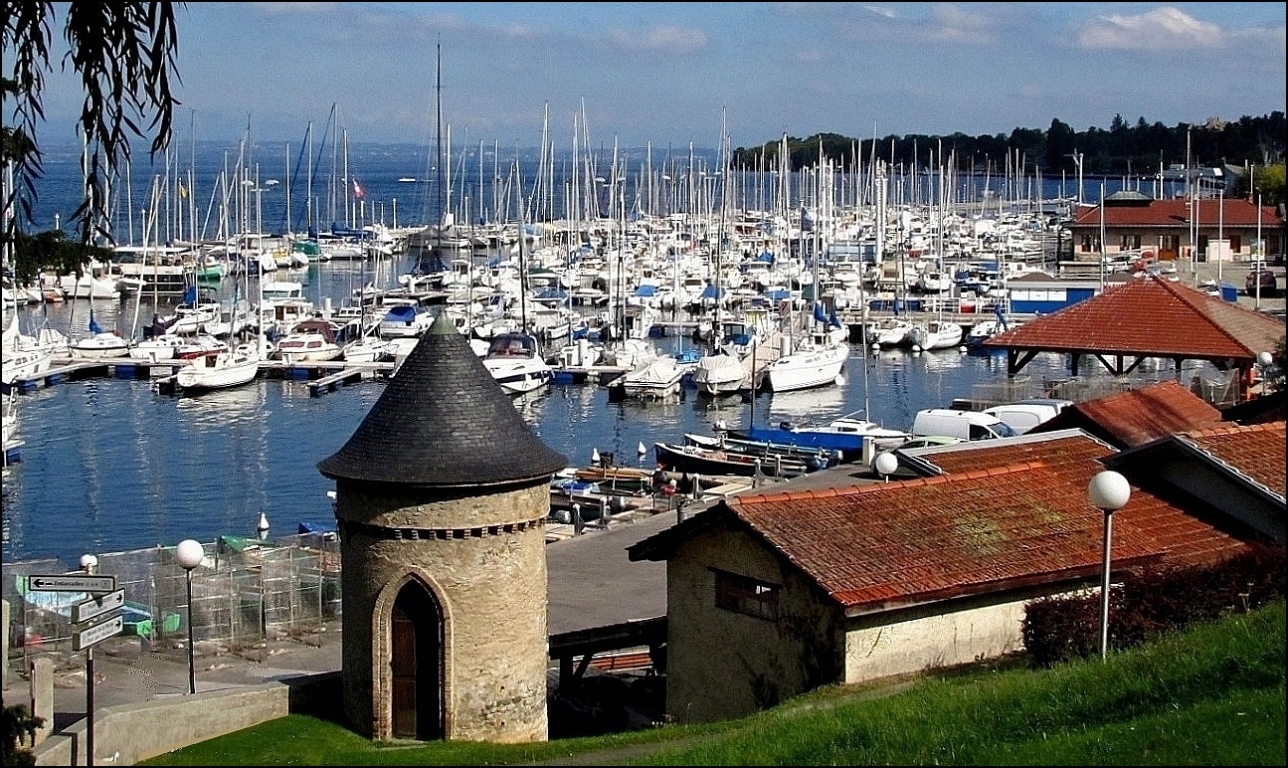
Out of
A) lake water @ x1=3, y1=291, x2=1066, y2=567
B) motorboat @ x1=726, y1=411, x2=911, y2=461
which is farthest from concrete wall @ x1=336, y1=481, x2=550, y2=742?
motorboat @ x1=726, y1=411, x2=911, y2=461

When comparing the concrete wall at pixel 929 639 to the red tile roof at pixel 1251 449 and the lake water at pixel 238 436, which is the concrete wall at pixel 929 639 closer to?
the red tile roof at pixel 1251 449

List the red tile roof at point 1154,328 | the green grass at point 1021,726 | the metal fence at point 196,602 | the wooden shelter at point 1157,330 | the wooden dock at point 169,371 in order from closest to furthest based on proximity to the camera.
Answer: the green grass at point 1021,726, the metal fence at point 196,602, the wooden shelter at point 1157,330, the red tile roof at point 1154,328, the wooden dock at point 169,371

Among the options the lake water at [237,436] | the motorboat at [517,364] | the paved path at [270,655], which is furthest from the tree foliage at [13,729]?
the motorboat at [517,364]

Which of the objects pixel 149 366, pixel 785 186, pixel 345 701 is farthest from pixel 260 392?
pixel 345 701

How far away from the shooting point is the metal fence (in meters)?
23.7

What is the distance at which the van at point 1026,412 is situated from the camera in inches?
1534

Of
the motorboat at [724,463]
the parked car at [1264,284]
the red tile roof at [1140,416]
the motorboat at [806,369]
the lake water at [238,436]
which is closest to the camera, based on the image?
the red tile roof at [1140,416]

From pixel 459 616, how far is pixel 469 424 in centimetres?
195

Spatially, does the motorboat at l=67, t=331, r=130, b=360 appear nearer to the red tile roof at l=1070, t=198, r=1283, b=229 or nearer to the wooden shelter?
the wooden shelter

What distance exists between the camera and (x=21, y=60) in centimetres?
1188

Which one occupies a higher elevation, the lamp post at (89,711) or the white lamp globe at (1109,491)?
the white lamp globe at (1109,491)

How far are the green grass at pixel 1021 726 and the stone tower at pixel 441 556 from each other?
1.03 m

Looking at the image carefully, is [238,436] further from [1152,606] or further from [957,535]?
[1152,606]

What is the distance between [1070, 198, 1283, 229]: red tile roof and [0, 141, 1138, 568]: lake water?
1911 centimetres
